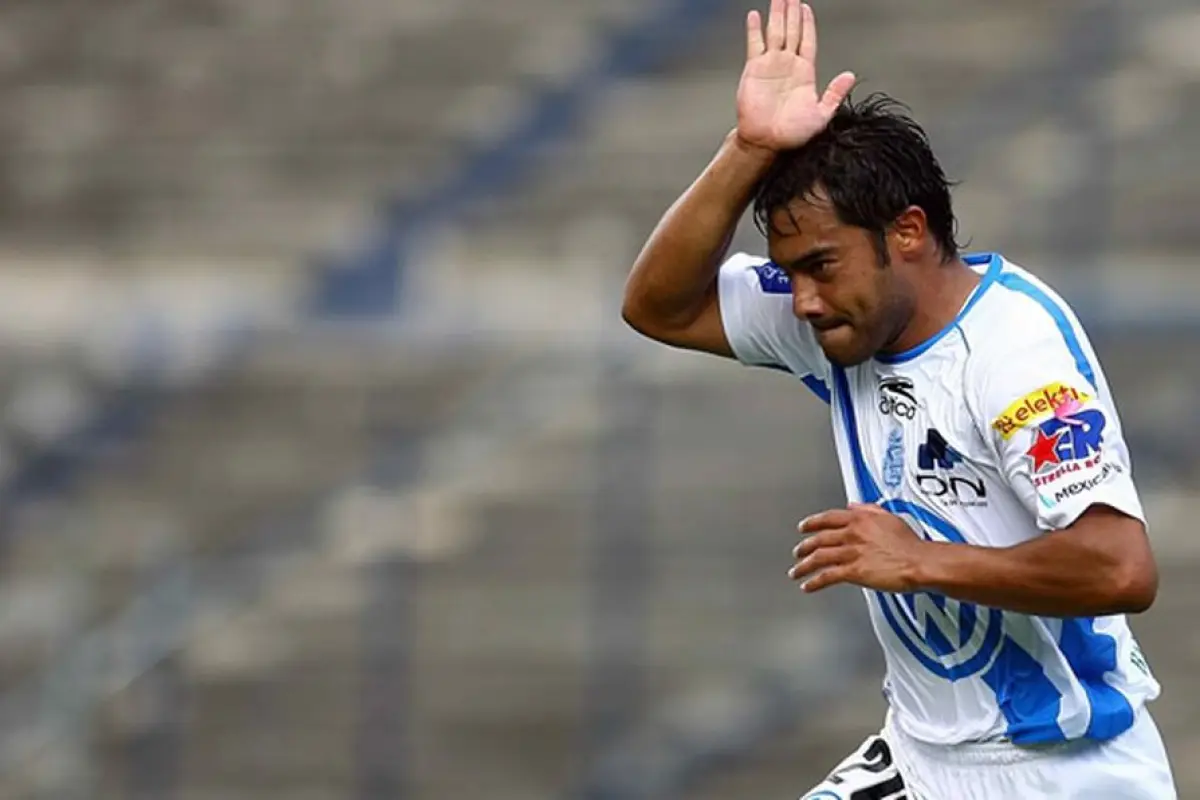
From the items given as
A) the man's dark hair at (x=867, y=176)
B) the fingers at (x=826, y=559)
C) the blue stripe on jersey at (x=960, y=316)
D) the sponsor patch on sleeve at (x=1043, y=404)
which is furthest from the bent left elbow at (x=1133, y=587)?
the man's dark hair at (x=867, y=176)

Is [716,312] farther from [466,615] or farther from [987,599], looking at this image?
[466,615]

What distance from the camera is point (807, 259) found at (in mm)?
3467

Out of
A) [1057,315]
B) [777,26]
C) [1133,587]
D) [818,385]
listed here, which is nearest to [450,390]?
[818,385]

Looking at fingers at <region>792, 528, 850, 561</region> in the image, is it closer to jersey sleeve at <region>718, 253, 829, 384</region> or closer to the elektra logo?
the elektra logo

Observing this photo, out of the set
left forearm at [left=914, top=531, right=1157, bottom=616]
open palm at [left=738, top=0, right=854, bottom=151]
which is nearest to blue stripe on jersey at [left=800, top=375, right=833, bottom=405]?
open palm at [left=738, top=0, right=854, bottom=151]

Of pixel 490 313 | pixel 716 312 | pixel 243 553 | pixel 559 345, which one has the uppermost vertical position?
pixel 490 313

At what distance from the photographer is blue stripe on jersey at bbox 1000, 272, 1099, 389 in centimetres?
333

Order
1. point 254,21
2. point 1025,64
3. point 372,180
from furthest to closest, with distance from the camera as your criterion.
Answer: point 254,21
point 372,180
point 1025,64

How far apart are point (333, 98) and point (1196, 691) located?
533 cm

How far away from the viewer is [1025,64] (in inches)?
363

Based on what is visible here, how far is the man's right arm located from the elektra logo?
16.5 inches

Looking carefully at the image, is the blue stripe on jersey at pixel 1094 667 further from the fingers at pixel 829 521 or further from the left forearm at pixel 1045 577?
the fingers at pixel 829 521

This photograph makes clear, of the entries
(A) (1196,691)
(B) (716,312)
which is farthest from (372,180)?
(B) (716,312)

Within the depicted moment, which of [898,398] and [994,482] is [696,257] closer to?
[898,398]
